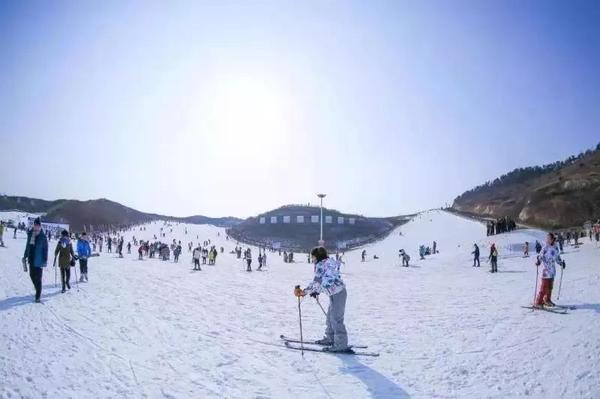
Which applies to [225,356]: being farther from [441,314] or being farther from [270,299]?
[270,299]

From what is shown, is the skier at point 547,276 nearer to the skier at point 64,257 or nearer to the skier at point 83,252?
the skier at point 64,257

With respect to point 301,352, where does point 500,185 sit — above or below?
above

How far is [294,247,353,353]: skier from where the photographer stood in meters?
6.55

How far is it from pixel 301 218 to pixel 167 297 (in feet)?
271

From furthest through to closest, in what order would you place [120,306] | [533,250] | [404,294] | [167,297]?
[533,250] → [404,294] → [167,297] → [120,306]

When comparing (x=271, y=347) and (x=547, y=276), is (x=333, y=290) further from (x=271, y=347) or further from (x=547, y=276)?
(x=547, y=276)

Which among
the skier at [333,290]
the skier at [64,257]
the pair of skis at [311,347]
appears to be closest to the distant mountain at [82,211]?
the skier at [64,257]

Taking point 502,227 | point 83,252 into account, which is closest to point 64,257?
point 83,252

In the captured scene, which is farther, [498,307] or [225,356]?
[498,307]

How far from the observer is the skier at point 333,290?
6.55 m

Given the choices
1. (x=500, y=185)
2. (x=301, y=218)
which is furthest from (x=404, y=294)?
(x=500, y=185)

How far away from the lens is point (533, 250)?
31.8 meters

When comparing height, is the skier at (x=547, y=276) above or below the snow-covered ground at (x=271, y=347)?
above

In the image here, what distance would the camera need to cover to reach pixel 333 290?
6.55 metres
